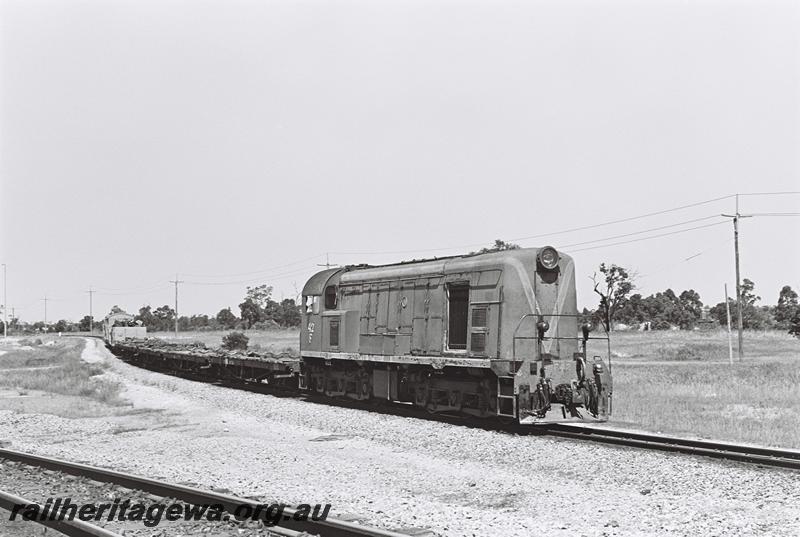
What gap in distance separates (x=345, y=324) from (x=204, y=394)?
18.6 feet

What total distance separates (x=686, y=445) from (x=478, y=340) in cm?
448

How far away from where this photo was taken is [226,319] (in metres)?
139

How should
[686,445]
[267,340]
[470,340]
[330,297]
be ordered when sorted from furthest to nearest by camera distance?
[267,340], [330,297], [470,340], [686,445]

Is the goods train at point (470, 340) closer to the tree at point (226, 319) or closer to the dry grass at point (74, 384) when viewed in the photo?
the dry grass at point (74, 384)

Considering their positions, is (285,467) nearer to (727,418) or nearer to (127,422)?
(127,422)

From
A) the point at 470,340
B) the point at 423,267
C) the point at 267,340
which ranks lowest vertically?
the point at 267,340

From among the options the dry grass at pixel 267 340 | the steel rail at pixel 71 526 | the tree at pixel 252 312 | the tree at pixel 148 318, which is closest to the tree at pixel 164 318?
the tree at pixel 148 318

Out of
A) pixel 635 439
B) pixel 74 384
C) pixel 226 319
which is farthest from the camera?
pixel 226 319

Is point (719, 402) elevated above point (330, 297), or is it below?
below

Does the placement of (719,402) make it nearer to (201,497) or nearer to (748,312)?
(201,497)

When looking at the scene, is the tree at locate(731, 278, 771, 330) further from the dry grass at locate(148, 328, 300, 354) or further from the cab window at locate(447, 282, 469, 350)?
the cab window at locate(447, 282, 469, 350)

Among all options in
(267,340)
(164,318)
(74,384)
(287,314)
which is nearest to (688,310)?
(287,314)

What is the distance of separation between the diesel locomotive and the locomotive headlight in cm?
2

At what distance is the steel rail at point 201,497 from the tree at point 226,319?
122m
